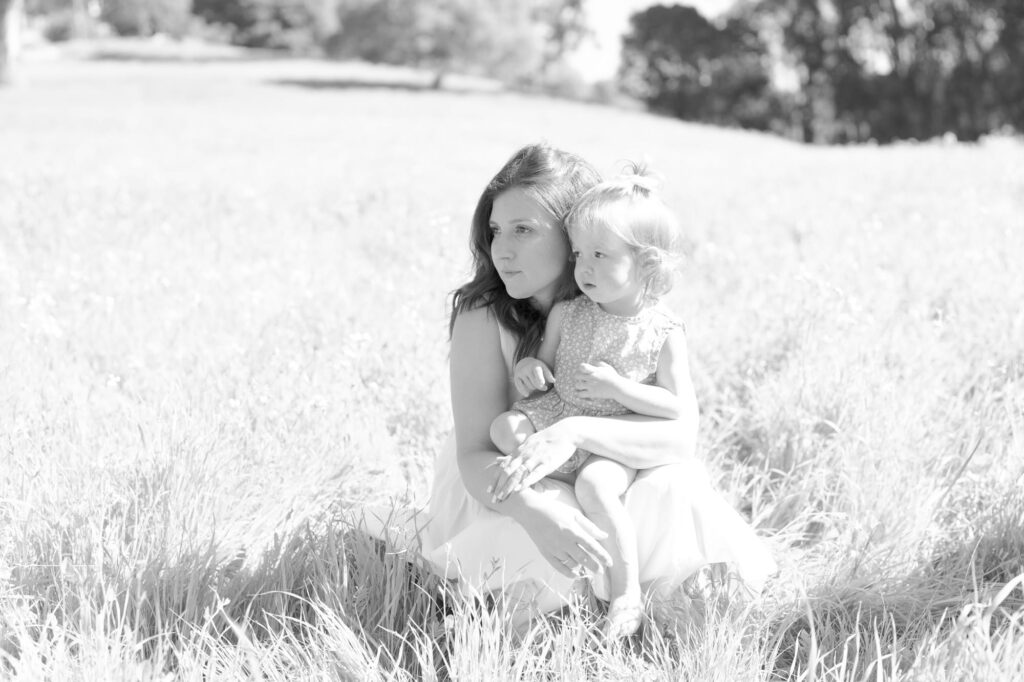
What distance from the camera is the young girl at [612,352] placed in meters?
2.89

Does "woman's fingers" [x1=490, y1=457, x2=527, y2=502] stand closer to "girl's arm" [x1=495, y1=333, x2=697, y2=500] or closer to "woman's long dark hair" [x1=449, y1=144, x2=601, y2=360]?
"girl's arm" [x1=495, y1=333, x2=697, y2=500]

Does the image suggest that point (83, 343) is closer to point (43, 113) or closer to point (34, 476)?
point (34, 476)

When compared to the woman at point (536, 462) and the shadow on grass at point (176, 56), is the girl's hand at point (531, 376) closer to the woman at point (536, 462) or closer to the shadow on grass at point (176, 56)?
the woman at point (536, 462)

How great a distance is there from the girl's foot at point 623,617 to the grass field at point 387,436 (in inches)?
3.0

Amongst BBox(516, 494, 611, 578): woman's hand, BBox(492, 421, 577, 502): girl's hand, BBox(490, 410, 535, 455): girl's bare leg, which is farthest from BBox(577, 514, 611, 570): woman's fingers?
BBox(490, 410, 535, 455): girl's bare leg

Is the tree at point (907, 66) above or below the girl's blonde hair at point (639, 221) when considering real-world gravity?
above

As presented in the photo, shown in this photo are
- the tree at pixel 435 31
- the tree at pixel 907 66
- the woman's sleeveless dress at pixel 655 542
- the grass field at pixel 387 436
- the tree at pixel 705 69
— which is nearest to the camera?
the grass field at pixel 387 436

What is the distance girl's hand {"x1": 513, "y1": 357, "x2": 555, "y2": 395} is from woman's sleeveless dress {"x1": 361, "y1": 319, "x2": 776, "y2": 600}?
0.29m

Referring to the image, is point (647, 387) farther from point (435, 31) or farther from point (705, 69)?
point (705, 69)

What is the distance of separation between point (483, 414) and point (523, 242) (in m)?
0.56

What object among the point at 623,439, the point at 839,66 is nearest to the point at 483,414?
the point at 623,439

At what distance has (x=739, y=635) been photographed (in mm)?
2658

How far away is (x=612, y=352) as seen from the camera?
310 centimetres

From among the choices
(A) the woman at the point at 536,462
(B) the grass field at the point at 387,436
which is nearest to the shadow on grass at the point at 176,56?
(B) the grass field at the point at 387,436
